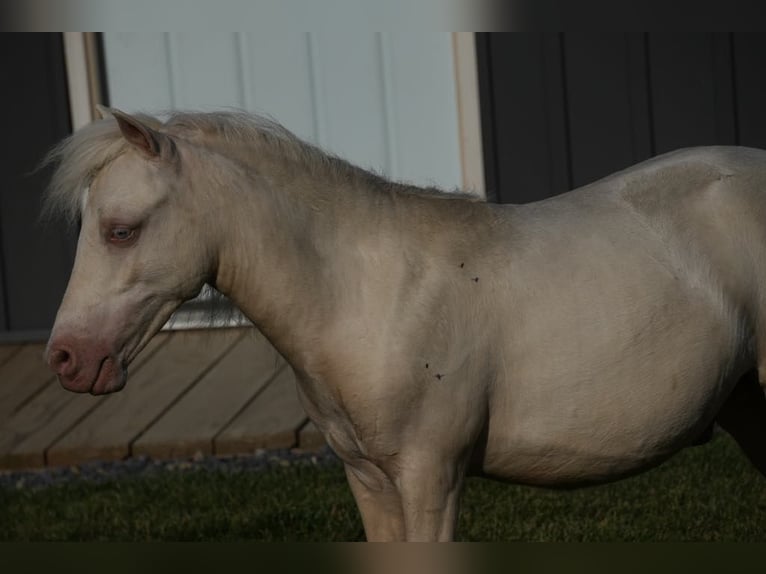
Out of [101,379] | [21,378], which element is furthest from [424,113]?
[101,379]

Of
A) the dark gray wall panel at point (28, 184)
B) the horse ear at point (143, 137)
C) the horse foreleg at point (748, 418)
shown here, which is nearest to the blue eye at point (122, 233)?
the horse ear at point (143, 137)

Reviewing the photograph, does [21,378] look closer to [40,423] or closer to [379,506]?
[40,423]

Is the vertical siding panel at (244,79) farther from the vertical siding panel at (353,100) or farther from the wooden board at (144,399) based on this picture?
the wooden board at (144,399)

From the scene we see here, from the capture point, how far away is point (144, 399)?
6.34m

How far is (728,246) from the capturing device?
106 inches

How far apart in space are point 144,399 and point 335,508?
1.96 meters

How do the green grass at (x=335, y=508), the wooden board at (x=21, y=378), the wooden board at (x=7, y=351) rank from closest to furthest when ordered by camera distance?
the green grass at (x=335, y=508) < the wooden board at (x=21, y=378) < the wooden board at (x=7, y=351)

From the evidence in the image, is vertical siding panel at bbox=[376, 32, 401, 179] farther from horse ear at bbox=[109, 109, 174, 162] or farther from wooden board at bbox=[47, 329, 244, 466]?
horse ear at bbox=[109, 109, 174, 162]

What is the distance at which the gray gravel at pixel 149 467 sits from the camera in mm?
5699

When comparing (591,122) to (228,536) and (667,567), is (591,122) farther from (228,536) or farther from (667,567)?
(667,567)

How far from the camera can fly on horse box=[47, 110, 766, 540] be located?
234cm

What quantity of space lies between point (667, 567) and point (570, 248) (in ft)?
6.83

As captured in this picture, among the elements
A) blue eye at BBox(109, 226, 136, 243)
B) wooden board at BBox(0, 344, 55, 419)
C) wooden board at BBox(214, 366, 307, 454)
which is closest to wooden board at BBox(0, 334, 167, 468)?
wooden board at BBox(0, 344, 55, 419)

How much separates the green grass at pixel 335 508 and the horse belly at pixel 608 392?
153 cm
